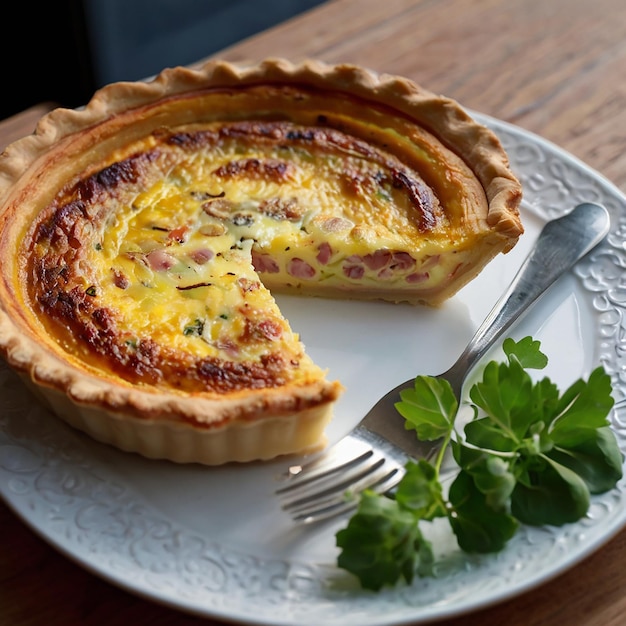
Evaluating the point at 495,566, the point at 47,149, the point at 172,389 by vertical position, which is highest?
the point at 47,149

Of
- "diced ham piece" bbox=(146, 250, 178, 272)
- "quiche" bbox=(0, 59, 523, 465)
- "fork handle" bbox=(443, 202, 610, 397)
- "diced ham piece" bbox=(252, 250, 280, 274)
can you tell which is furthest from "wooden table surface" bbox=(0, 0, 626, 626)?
"diced ham piece" bbox=(252, 250, 280, 274)

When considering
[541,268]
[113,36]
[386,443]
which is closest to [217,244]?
[386,443]

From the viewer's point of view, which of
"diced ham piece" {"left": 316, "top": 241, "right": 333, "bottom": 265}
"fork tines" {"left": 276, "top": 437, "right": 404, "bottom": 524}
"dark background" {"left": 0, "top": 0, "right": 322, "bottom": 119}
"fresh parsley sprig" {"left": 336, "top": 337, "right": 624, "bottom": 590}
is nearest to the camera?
"fresh parsley sprig" {"left": 336, "top": 337, "right": 624, "bottom": 590}

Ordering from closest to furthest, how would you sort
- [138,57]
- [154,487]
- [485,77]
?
[154,487] < [485,77] < [138,57]

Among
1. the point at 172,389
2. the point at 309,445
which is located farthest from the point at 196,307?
the point at 309,445

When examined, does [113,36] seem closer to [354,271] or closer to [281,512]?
[354,271]

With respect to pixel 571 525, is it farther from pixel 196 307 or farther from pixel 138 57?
pixel 138 57

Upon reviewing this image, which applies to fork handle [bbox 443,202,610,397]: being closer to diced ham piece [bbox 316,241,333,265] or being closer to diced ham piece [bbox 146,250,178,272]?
diced ham piece [bbox 316,241,333,265]

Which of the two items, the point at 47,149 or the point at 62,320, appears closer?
the point at 62,320
